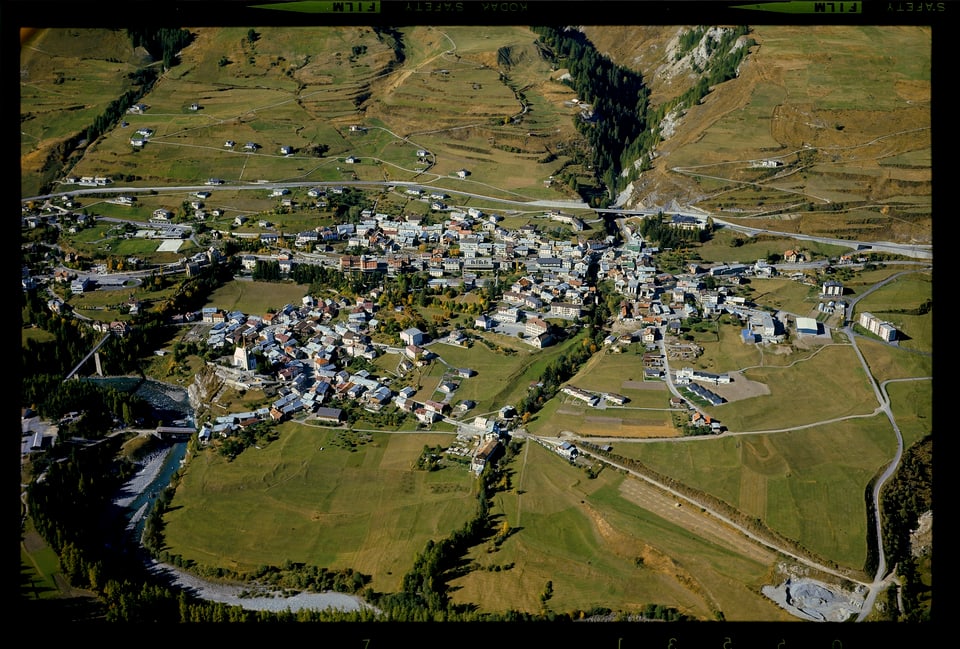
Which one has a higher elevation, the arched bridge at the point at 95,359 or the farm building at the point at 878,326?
the farm building at the point at 878,326

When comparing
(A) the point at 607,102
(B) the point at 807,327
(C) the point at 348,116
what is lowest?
(B) the point at 807,327

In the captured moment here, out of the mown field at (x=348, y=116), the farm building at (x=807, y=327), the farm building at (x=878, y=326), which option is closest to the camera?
the farm building at (x=878, y=326)

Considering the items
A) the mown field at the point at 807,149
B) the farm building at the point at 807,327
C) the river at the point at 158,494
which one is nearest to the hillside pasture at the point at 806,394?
the farm building at the point at 807,327

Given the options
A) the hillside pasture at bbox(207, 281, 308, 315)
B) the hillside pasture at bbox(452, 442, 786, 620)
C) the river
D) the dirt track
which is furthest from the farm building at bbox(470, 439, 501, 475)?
the hillside pasture at bbox(207, 281, 308, 315)

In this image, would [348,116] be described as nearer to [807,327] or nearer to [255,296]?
[255,296]

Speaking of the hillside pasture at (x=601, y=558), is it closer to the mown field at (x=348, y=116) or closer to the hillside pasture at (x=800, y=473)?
the hillside pasture at (x=800, y=473)

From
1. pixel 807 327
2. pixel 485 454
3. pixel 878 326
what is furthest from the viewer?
pixel 807 327

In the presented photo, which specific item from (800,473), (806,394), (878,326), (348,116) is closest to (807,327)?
(878,326)

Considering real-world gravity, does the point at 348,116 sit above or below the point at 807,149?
above

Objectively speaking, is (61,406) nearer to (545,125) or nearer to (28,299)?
(28,299)
